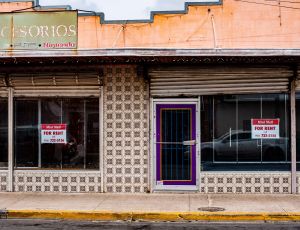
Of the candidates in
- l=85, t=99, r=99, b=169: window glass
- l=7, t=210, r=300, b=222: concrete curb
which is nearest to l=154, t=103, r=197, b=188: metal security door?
l=85, t=99, r=99, b=169: window glass

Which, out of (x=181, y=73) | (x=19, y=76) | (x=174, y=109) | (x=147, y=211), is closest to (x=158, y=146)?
(x=174, y=109)

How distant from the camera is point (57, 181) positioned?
1541 cm

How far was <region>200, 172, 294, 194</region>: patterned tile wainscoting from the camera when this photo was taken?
14859 millimetres

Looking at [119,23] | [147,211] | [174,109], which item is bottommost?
[147,211]

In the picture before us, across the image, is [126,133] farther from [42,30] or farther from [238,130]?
[42,30]

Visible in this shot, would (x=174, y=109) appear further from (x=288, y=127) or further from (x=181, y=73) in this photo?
(x=288, y=127)

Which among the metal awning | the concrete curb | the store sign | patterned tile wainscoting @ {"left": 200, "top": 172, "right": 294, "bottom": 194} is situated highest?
the store sign

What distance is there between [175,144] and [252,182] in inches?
85.6

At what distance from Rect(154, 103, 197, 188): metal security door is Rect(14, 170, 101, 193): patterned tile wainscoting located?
171cm

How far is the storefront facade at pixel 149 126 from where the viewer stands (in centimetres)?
1495

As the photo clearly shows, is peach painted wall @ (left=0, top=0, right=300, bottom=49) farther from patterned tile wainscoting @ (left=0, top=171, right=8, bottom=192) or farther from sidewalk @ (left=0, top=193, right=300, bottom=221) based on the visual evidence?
patterned tile wainscoting @ (left=0, top=171, right=8, bottom=192)

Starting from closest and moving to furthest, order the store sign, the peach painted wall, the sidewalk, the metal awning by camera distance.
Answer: the sidewalk, the metal awning, the store sign, the peach painted wall

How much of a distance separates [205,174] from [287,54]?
12.3ft

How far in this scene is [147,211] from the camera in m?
12.6
